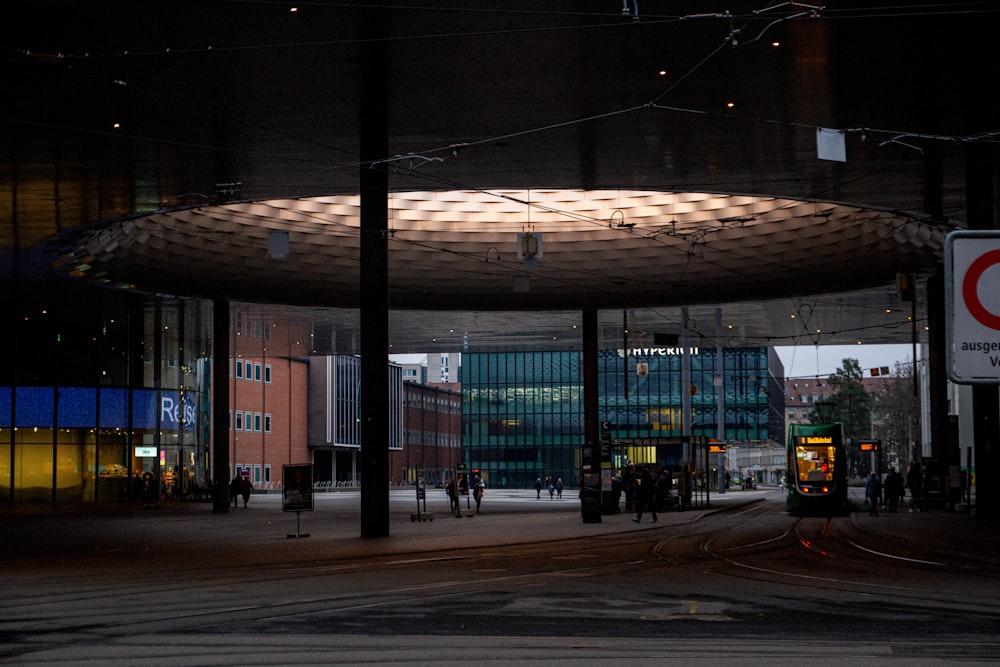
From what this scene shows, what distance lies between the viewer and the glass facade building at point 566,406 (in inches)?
4461

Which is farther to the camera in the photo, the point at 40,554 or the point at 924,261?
the point at 924,261

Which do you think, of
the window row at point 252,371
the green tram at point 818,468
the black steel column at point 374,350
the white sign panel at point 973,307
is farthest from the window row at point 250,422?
the white sign panel at point 973,307

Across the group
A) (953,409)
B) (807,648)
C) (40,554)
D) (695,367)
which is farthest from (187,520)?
(695,367)

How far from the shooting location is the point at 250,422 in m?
93.8

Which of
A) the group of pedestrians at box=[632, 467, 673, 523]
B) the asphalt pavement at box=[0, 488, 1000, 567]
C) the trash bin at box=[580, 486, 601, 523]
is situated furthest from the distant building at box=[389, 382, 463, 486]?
the trash bin at box=[580, 486, 601, 523]

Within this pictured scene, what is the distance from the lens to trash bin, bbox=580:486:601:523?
4084cm

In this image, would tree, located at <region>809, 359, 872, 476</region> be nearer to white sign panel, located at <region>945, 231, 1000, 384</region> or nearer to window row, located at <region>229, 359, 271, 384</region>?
window row, located at <region>229, 359, 271, 384</region>

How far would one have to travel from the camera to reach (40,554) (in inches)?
1038

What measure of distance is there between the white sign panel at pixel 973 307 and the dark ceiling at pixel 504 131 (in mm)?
12902

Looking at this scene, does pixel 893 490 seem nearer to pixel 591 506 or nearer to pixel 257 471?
pixel 591 506

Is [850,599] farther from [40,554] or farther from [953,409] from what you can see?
[953,409]

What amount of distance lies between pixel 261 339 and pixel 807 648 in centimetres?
6224

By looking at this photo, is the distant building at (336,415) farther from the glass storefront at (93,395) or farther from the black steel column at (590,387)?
the black steel column at (590,387)

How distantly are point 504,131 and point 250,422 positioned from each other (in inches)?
2778
